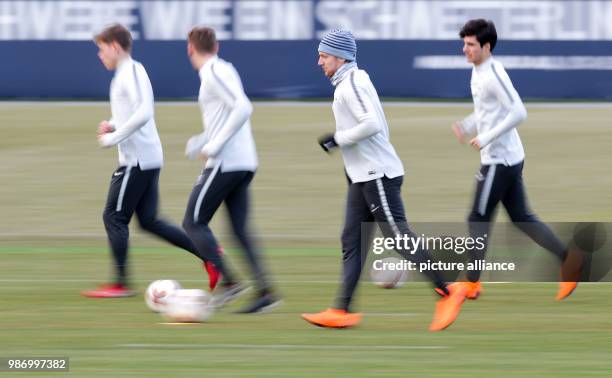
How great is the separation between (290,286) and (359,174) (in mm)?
1909

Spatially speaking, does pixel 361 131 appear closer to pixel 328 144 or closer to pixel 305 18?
pixel 328 144

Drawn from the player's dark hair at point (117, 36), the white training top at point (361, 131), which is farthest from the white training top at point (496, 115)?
the player's dark hair at point (117, 36)

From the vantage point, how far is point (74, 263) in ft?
34.6

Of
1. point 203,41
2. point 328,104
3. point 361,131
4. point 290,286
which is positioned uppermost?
point 203,41

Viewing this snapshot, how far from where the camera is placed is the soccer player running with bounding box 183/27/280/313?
26.5 ft

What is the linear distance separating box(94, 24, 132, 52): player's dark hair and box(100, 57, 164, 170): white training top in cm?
11

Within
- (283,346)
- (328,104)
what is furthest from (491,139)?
(328,104)

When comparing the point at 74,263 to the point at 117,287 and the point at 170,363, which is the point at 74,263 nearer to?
the point at 117,287

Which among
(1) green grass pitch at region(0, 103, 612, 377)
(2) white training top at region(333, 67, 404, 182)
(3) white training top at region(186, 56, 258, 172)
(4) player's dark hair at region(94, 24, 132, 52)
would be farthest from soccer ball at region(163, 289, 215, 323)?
(4) player's dark hair at region(94, 24, 132, 52)

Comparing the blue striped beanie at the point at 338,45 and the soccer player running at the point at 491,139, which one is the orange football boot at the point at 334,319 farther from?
the blue striped beanie at the point at 338,45

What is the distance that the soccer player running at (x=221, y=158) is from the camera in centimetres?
809

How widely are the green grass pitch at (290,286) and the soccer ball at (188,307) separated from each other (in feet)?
0.28

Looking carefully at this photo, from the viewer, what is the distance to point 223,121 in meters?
8.13

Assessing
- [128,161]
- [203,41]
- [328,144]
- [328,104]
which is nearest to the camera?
[328,144]
